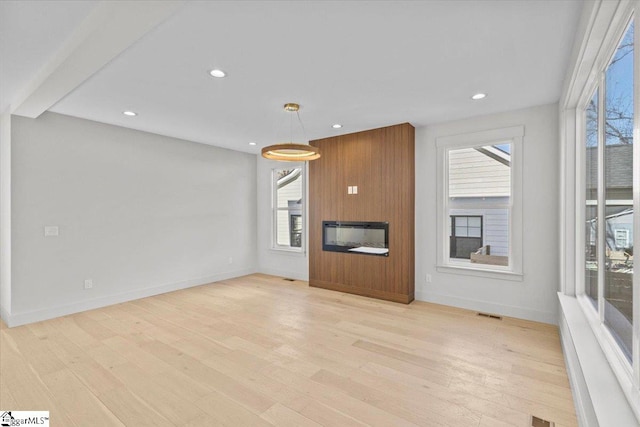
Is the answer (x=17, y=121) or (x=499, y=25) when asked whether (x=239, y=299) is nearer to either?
(x=17, y=121)

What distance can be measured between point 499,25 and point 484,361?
2.70 meters

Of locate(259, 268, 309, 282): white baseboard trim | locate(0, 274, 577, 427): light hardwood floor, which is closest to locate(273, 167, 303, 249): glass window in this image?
locate(259, 268, 309, 282): white baseboard trim

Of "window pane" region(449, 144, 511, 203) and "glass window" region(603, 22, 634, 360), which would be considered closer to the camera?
"glass window" region(603, 22, 634, 360)

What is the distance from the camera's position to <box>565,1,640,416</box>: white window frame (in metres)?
1.23

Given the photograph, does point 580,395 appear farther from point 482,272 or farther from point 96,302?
point 96,302

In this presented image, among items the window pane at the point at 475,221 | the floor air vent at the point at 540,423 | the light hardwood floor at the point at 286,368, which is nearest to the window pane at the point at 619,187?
the floor air vent at the point at 540,423

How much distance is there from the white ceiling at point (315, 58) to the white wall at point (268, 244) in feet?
8.38

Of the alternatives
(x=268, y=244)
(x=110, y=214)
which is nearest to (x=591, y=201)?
(x=268, y=244)

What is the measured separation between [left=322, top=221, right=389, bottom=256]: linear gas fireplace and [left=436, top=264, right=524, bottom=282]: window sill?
0.86 meters

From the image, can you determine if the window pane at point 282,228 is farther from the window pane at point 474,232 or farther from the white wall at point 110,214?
the window pane at point 474,232

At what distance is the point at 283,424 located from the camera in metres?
1.94

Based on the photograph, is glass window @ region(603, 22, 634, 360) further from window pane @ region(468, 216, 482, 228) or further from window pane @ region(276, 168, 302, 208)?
window pane @ region(276, 168, 302, 208)

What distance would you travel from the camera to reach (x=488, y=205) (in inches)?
159
